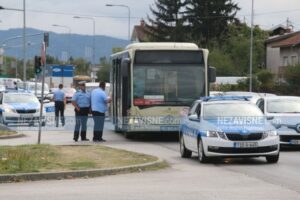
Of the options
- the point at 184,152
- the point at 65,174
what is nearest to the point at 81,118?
the point at 184,152

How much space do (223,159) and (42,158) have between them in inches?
175

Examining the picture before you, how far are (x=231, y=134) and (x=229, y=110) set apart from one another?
5.12ft

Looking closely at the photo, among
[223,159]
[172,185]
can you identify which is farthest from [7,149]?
[172,185]

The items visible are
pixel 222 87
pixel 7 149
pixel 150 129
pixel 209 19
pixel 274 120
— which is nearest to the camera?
→ pixel 7 149

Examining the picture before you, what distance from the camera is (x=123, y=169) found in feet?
48.8

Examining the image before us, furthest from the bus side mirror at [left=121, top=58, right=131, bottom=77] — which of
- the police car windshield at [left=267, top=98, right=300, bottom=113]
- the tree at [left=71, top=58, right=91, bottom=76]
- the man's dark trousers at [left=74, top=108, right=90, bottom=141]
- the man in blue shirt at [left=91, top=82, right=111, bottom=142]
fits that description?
the tree at [left=71, top=58, right=91, bottom=76]

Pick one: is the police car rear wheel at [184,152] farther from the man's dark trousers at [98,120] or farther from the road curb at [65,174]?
the man's dark trousers at [98,120]

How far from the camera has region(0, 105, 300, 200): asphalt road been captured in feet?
37.3

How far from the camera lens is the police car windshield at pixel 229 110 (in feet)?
57.4

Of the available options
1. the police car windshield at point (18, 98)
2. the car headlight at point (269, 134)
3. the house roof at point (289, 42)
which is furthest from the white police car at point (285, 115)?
the house roof at point (289, 42)

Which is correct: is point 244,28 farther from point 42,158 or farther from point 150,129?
point 42,158

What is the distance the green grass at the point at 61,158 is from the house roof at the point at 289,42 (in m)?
54.1

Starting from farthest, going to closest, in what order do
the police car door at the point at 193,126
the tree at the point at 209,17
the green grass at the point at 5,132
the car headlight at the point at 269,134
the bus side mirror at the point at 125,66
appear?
the tree at the point at 209,17, the green grass at the point at 5,132, the bus side mirror at the point at 125,66, the police car door at the point at 193,126, the car headlight at the point at 269,134

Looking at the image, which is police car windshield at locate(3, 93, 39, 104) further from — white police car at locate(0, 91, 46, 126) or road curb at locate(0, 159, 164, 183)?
road curb at locate(0, 159, 164, 183)
